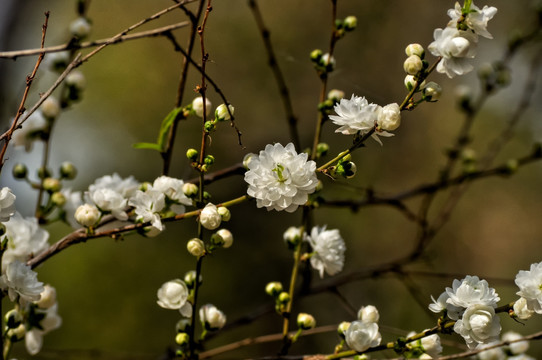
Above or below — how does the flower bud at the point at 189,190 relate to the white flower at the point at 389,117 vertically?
below

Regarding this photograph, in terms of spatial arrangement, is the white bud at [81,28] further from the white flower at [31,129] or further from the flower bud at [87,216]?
the flower bud at [87,216]

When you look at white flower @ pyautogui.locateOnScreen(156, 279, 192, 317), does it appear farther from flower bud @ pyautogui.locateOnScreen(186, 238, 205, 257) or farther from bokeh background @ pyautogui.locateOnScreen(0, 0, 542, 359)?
bokeh background @ pyautogui.locateOnScreen(0, 0, 542, 359)

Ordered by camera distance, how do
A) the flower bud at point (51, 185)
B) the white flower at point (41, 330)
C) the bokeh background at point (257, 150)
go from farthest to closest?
1. the bokeh background at point (257, 150)
2. the flower bud at point (51, 185)
3. the white flower at point (41, 330)

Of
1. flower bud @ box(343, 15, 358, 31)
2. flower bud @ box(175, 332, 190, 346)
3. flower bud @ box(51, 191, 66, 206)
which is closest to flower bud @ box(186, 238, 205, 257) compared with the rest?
flower bud @ box(175, 332, 190, 346)

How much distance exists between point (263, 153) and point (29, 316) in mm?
465

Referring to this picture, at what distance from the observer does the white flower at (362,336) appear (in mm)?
670

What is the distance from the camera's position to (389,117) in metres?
0.62

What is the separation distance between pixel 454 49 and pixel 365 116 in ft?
0.49

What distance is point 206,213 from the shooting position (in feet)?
2.04

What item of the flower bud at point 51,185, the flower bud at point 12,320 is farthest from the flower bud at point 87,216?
the flower bud at point 51,185

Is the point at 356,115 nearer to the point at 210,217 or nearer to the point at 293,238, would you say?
the point at 210,217

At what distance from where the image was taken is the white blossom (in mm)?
866

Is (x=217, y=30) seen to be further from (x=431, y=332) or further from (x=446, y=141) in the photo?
(x=431, y=332)

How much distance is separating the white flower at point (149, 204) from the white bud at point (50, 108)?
406 mm
